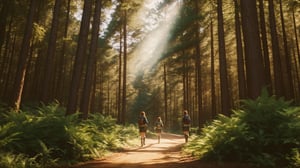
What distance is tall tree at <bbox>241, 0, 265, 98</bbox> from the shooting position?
32.0 feet

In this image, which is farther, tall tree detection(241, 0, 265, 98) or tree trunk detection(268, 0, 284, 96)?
tree trunk detection(268, 0, 284, 96)

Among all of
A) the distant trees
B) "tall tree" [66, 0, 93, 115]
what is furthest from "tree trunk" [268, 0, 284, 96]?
"tall tree" [66, 0, 93, 115]

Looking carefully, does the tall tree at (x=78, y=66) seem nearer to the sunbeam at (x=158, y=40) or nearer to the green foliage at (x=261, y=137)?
the green foliage at (x=261, y=137)

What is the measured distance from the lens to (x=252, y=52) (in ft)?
32.8

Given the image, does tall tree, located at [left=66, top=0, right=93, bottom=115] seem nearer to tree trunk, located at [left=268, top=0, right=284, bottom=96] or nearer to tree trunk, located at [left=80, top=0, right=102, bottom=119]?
tree trunk, located at [left=80, top=0, right=102, bottom=119]

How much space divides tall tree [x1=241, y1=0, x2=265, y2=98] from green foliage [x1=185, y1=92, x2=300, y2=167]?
1298mm

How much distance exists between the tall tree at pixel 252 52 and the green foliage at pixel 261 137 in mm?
1298

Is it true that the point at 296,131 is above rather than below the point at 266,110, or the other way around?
below

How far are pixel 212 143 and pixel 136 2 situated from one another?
62.8ft

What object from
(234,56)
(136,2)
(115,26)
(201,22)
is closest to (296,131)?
(201,22)

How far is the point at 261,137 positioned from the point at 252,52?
12.2 ft

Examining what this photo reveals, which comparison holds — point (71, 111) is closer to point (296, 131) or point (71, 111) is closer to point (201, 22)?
point (296, 131)

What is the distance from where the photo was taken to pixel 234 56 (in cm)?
3198

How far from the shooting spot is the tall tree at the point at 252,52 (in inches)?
384
